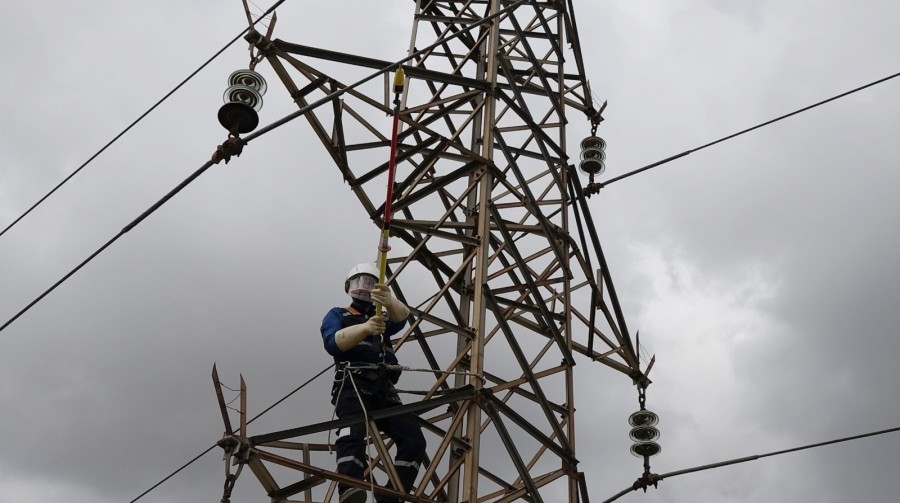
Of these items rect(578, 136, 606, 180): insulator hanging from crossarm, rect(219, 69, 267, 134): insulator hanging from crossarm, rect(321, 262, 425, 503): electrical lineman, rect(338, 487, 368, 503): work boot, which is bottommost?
rect(338, 487, 368, 503): work boot

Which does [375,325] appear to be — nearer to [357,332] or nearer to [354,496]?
[357,332]

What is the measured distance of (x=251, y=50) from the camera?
11641 millimetres

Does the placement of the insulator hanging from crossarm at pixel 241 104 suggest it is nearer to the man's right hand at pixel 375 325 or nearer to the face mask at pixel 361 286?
the face mask at pixel 361 286

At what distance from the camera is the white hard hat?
1077 centimetres

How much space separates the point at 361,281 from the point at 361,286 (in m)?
0.05

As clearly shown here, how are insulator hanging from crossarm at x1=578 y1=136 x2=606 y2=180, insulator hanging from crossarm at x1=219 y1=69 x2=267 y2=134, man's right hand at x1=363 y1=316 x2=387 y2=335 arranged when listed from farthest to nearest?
insulator hanging from crossarm at x1=578 y1=136 x2=606 y2=180
insulator hanging from crossarm at x1=219 y1=69 x2=267 y2=134
man's right hand at x1=363 y1=316 x2=387 y2=335

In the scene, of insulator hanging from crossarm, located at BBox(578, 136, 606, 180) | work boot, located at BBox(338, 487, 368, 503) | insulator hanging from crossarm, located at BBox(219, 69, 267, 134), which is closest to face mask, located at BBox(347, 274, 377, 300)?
insulator hanging from crossarm, located at BBox(219, 69, 267, 134)

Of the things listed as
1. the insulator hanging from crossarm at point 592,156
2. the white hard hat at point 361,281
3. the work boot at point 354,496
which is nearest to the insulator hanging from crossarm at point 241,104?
the white hard hat at point 361,281

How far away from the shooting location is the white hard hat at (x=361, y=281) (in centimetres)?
1077

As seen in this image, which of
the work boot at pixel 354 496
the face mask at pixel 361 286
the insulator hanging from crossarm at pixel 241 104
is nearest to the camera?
the work boot at pixel 354 496

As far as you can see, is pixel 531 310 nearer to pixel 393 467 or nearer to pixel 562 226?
pixel 562 226

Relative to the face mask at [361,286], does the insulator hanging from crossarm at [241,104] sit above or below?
above

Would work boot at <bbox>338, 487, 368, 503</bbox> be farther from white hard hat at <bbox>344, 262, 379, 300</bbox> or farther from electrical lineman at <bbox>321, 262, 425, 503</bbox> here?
white hard hat at <bbox>344, 262, 379, 300</bbox>

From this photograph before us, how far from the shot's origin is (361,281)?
10781 millimetres
